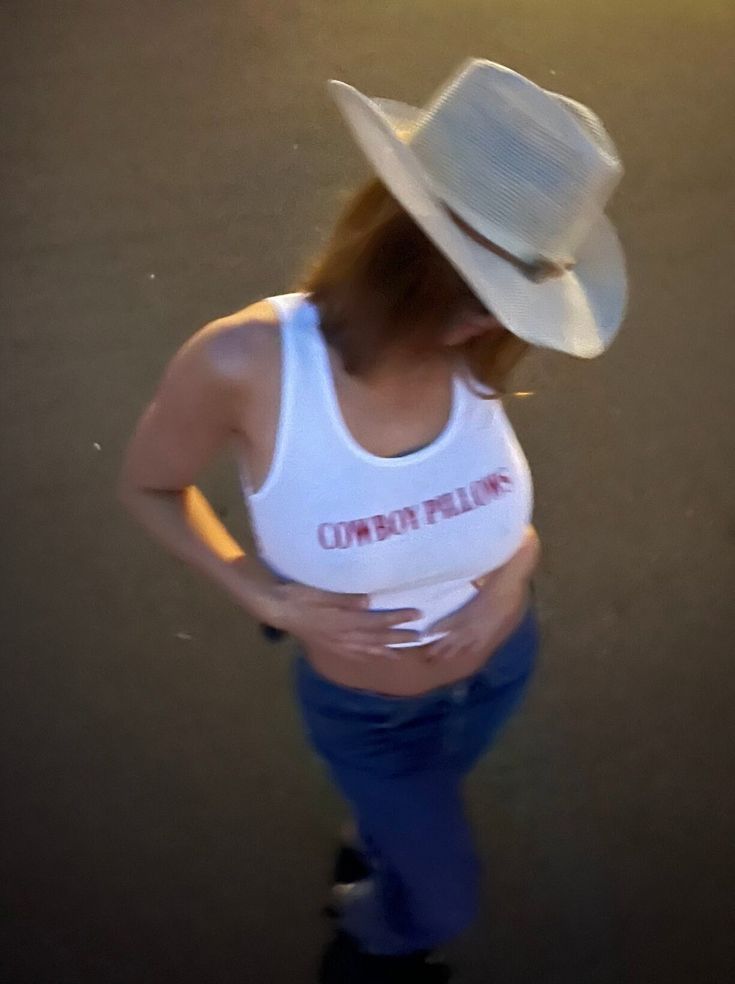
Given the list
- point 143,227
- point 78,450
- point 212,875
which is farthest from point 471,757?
point 143,227

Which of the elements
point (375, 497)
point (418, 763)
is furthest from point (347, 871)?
point (375, 497)

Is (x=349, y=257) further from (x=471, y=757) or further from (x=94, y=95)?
(x=94, y=95)

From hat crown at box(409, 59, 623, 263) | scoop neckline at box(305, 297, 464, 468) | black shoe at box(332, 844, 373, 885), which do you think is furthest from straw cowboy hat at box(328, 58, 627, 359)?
black shoe at box(332, 844, 373, 885)

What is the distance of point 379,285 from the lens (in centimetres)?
71

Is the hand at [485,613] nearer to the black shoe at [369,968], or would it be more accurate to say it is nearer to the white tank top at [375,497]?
the white tank top at [375,497]

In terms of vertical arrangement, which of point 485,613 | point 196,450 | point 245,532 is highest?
point 196,450

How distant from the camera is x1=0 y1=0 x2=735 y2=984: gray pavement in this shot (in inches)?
49.8

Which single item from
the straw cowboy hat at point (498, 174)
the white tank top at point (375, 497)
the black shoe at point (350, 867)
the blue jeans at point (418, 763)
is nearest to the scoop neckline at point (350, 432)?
the white tank top at point (375, 497)

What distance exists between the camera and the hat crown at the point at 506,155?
2.10 feet

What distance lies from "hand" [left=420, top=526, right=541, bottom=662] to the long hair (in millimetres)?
256

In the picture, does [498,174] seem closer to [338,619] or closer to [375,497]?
[375,497]

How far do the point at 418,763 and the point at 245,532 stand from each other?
62 centimetres

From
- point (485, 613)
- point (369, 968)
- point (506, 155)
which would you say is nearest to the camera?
point (506, 155)

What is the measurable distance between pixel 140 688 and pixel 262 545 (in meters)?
0.65
